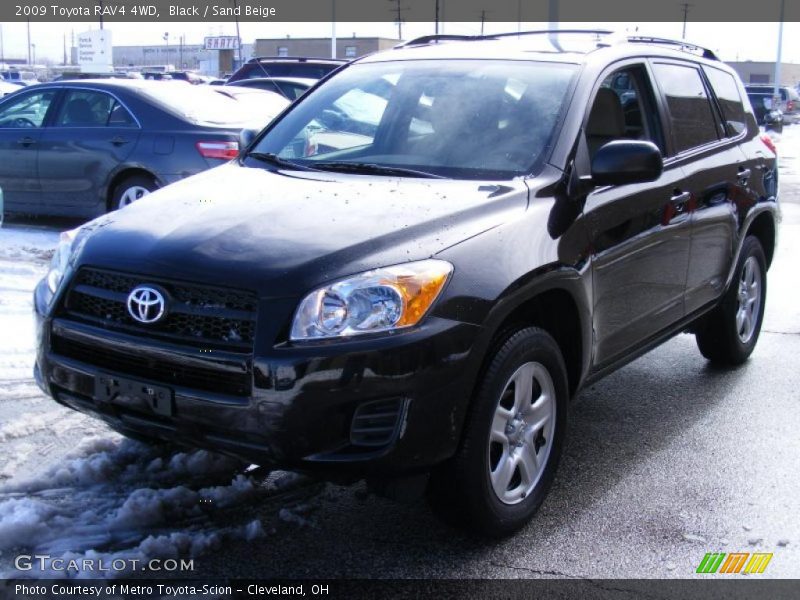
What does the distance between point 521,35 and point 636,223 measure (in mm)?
1527

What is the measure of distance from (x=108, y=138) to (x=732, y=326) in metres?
6.15

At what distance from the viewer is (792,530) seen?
3.76m

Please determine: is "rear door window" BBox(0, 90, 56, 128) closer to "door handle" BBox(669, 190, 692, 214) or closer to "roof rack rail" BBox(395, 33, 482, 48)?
"roof rack rail" BBox(395, 33, 482, 48)

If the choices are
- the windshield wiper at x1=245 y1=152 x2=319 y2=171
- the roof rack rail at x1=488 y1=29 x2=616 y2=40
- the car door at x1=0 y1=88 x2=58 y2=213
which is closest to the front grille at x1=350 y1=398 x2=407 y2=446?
the windshield wiper at x1=245 y1=152 x2=319 y2=171

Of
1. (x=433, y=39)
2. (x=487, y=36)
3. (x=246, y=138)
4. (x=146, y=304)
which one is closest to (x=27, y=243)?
(x=246, y=138)

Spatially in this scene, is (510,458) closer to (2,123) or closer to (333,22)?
(2,123)

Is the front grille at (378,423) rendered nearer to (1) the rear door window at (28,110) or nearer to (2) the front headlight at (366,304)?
(2) the front headlight at (366,304)

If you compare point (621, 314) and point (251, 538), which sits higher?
point (621, 314)

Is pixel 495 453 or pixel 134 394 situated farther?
pixel 495 453

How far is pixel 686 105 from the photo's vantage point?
509 cm

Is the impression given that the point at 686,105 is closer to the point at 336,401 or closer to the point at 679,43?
the point at 679,43

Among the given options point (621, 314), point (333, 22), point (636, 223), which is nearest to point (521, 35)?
point (636, 223)

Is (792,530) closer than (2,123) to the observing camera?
Yes

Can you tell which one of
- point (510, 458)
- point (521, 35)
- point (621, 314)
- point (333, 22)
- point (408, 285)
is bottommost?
point (510, 458)
